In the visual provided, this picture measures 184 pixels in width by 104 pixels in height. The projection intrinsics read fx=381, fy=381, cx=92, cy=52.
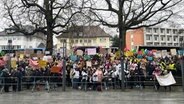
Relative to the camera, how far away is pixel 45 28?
138 feet

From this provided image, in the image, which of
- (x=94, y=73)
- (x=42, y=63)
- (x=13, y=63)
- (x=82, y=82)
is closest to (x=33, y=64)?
(x=42, y=63)

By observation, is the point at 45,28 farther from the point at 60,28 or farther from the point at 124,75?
the point at 124,75

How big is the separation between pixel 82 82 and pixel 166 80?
5378mm

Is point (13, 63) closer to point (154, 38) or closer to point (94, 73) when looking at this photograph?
point (94, 73)

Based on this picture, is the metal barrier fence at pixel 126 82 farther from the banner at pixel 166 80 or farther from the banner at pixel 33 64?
the banner at pixel 33 64

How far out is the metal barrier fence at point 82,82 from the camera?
79.8 ft

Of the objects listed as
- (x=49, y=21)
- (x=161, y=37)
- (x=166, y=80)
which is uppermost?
(x=161, y=37)

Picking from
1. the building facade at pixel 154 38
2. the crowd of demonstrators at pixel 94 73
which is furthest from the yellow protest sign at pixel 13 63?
the building facade at pixel 154 38

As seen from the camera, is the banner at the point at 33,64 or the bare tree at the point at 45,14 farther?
the bare tree at the point at 45,14

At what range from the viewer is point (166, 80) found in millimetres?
24312

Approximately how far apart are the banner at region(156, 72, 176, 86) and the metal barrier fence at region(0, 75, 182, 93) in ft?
1.33

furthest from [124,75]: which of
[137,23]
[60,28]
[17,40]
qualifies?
[17,40]

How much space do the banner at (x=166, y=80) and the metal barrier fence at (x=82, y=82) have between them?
404 millimetres

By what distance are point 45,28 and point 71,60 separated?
1531 cm
